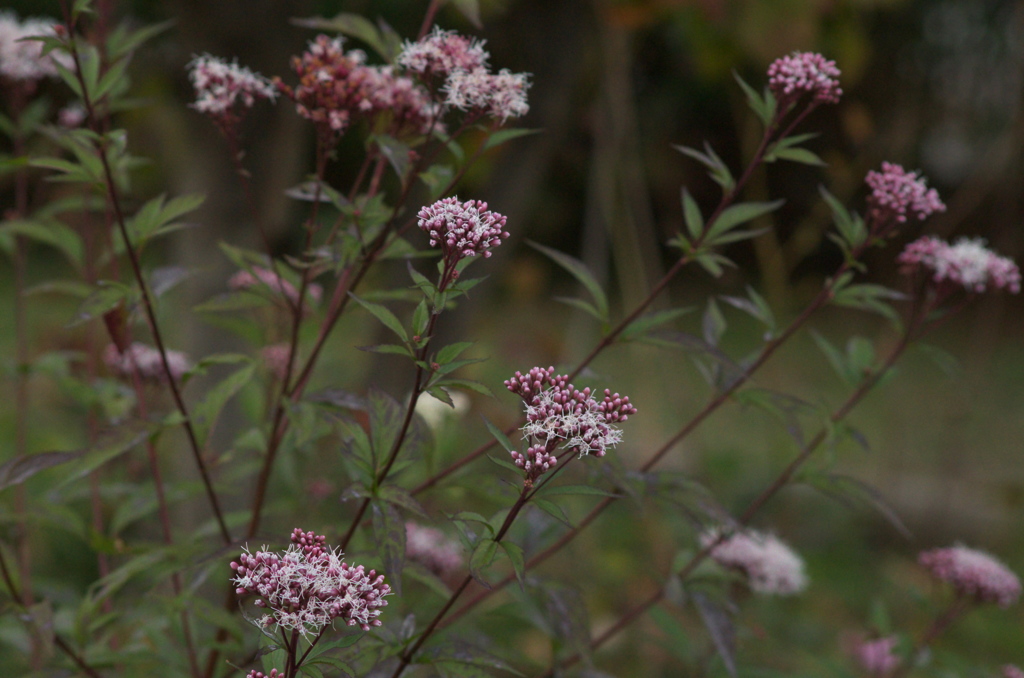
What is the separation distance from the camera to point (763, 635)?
1426mm

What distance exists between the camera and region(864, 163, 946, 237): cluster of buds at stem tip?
1.05 metres

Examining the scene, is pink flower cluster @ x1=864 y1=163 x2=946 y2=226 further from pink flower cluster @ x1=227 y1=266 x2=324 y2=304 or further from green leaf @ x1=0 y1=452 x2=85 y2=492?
green leaf @ x1=0 y1=452 x2=85 y2=492

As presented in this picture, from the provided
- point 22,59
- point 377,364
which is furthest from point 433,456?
point 377,364

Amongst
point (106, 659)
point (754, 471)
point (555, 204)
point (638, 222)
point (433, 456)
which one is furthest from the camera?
point (555, 204)

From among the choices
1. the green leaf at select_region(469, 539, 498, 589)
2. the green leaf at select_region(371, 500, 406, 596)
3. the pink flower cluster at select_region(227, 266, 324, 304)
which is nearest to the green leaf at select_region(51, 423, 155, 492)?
the pink flower cluster at select_region(227, 266, 324, 304)

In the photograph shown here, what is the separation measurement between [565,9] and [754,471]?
2186 millimetres

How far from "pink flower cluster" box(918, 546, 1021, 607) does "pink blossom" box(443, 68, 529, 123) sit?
1.04m

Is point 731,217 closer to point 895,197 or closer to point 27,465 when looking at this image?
point 895,197

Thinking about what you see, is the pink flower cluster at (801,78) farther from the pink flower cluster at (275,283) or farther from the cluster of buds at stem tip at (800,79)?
the pink flower cluster at (275,283)

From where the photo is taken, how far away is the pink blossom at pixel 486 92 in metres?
0.94

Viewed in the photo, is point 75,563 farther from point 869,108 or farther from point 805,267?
point 805,267

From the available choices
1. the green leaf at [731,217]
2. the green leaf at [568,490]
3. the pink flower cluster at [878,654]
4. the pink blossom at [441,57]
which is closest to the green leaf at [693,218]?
the green leaf at [731,217]

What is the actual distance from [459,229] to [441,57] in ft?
1.10

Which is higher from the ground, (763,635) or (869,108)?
(869,108)
